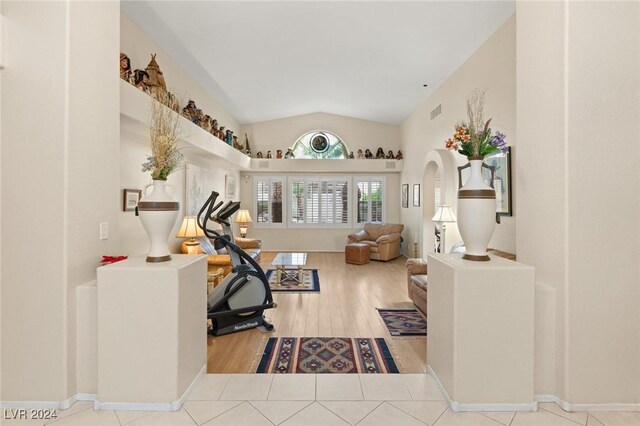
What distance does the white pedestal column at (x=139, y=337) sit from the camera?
1988mm

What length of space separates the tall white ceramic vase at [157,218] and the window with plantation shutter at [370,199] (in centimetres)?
749

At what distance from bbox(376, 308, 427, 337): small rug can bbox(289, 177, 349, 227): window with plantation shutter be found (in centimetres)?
527

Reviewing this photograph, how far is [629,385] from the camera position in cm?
199

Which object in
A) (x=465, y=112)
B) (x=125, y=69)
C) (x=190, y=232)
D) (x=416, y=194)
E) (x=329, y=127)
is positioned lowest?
(x=190, y=232)

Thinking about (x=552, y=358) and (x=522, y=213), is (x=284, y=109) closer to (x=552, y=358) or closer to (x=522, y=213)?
(x=522, y=213)

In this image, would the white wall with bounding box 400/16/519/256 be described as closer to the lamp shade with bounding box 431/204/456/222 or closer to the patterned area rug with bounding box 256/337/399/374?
the lamp shade with bounding box 431/204/456/222

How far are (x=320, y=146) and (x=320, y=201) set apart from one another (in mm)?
1550

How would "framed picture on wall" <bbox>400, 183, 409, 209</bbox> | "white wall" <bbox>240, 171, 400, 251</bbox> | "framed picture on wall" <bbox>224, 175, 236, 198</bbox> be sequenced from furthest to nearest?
"white wall" <bbox>240, 171, 400, 251</bbox> → "framed picture on wall" <bbox>400, 183, 409, 209</bbox> → "framed picture on wall" <bbox>224, 175, 236, 198</bbox>

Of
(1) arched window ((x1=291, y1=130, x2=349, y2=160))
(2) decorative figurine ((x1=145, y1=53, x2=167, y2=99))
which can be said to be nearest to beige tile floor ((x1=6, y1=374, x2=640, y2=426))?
(2) decorative figurine ((x1=145, y1=53, x2=167, y2=99))

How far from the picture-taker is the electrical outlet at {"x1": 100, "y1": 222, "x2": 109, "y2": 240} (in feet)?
7.64

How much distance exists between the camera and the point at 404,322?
386 centimetres

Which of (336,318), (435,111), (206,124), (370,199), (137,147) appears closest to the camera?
(336,318)

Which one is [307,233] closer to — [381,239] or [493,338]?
[381,239]

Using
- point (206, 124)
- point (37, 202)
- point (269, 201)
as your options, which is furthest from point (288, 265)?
point (269, 201)
